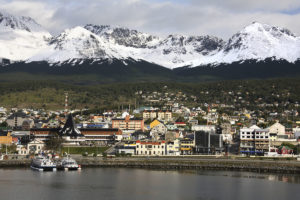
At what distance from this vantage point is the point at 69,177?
75.8 m

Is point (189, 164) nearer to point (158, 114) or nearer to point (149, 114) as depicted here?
point (158, 114)

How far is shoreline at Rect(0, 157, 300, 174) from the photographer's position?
84438 millimetres

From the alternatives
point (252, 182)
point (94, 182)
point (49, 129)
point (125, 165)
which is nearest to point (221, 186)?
point (252, 182)

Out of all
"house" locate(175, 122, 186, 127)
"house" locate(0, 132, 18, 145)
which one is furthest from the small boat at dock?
"house" locate(175, 122, 186, 127)

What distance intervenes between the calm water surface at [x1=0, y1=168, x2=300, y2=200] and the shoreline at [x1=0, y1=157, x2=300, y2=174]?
4355 mm

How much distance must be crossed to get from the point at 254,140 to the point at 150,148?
16353mm

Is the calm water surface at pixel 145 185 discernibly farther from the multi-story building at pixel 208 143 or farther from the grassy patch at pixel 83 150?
the multi-story building at pixel 208 143

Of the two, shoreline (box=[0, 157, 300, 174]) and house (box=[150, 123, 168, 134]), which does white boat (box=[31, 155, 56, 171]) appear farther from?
house (box=[150, 123, 168, 134])

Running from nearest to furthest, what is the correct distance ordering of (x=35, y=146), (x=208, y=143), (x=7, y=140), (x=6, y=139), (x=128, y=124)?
(x=208, y=143)
(x=35, y=146)
(x=7, y=140)
(x=6, y=139)
(x=128, y=124)

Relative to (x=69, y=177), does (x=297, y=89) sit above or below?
above

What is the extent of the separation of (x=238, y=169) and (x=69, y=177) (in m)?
21.6

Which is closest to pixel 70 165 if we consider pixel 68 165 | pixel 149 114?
pixel 68 165

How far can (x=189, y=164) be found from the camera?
8756 cm

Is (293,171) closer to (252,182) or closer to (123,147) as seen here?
(252,182)
